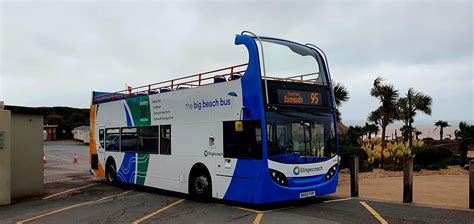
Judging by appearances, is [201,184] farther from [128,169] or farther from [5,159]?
[5,159]

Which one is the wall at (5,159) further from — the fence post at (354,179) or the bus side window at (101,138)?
the fence post at (354,179)

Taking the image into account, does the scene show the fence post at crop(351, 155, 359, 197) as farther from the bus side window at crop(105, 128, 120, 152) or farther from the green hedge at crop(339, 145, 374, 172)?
the bus side window at crop(105, 128, 120, 152)

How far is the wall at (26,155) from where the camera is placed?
13445 millimetres

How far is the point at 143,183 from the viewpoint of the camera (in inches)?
548

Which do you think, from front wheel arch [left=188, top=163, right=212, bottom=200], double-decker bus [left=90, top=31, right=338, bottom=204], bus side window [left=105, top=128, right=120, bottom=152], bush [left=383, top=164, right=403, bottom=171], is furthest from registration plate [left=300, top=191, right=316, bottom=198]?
bush [left=383, top=164, right=403, bottom=171]

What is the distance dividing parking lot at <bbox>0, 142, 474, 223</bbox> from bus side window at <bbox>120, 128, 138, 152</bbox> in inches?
71.2

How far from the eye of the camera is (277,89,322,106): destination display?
33.1ft

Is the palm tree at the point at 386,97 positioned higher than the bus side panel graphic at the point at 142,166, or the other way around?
the palm tree at the point at 386,97

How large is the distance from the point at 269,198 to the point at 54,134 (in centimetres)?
7138

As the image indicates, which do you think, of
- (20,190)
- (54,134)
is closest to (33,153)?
(20,190)

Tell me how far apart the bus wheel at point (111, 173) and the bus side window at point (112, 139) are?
0.61 m

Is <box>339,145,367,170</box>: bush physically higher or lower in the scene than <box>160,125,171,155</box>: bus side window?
lower

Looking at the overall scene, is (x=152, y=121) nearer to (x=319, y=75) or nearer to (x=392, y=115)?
(x=319, y=75)

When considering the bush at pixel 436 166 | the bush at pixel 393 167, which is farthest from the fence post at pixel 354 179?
the bush at pixel 436 166
